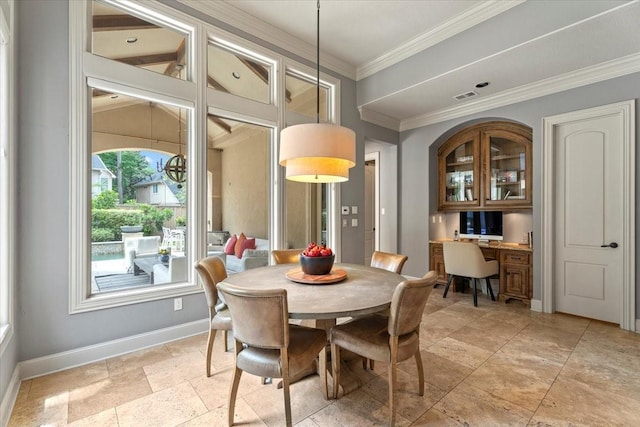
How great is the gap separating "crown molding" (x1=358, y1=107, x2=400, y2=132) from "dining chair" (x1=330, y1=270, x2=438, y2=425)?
3.41 metres

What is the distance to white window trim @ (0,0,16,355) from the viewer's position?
1.96 meters

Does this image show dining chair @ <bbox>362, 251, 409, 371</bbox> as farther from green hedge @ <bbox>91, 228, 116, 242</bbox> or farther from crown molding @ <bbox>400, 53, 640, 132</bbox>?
crown molding @ <bbox>400, 53, 640, 132</bbox>

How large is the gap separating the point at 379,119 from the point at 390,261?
9.61 ft

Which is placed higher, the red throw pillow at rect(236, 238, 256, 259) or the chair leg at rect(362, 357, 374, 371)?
the red throw pillow at rect(236, 238, 256, 259)

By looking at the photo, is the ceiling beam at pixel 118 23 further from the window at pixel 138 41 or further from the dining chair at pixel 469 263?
the dining chair at pixel 469 263

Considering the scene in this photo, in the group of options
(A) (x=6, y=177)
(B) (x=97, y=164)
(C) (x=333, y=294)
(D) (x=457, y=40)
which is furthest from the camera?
(D) (x=457, y=40)

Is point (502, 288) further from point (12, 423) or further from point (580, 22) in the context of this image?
point (12, 423)

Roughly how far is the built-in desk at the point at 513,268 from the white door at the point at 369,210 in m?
2.03

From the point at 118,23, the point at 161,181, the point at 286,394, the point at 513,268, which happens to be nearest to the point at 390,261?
the point at 286,394

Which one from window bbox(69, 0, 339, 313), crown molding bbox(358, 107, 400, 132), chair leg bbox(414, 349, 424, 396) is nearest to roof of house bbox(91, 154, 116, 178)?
window bbox(69, 0, 339, 313)

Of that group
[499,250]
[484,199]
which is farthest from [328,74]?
[499,250]

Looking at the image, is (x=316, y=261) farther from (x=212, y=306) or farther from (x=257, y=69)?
(x=257, y=69)

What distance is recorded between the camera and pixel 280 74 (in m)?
3.72

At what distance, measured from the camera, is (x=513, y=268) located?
411cm
